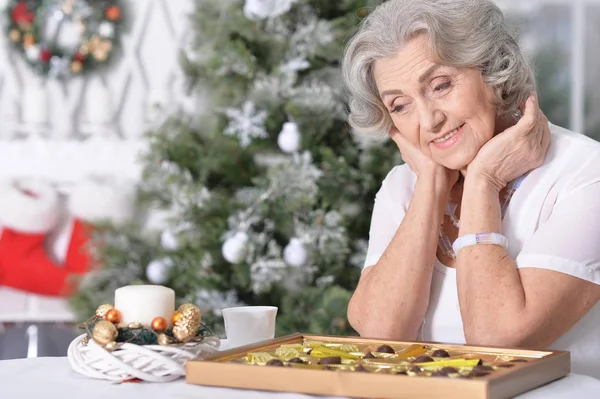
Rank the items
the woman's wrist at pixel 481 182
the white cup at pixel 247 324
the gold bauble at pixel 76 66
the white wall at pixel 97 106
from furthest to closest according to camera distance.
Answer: the white wall at pixel 97 106 → the gold bauble at pixel 76 66 → the woman's wrist at pixel 481 182 → the white cup at pixel 247 324

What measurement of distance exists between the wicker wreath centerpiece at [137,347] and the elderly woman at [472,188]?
0.54 metres

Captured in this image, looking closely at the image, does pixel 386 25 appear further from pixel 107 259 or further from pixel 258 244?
pixel 107 259

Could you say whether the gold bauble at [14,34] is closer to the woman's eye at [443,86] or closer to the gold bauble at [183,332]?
the woman's eye at [443,86]

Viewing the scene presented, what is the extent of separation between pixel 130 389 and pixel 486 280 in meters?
0.66

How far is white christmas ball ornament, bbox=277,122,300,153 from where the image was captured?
329 centimetres

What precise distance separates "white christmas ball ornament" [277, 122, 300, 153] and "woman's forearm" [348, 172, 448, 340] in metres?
1.48

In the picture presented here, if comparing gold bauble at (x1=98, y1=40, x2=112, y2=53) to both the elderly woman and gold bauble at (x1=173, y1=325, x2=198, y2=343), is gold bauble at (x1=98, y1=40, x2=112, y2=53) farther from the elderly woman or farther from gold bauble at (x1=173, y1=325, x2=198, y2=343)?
gold bauble at (x1=173, y1=325, x2=198, y2=343)

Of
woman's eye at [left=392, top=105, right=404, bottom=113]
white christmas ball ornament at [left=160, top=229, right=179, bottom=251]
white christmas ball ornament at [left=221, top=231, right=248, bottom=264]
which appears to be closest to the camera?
woman's eye at [left=392, top=105, right=404, bottom=113]

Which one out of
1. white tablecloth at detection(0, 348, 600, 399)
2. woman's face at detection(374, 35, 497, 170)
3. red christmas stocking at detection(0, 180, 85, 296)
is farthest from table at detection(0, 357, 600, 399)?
red christmas stocking at detection(0, 180, 85, 296)

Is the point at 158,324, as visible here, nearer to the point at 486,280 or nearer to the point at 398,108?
the point at 486,280

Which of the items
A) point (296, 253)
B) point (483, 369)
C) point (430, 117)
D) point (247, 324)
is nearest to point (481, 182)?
point (430, 117)

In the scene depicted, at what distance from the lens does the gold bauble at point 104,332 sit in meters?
1.26

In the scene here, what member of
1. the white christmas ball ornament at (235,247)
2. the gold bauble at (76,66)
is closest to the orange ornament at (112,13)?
the gold bauble at (76,66)

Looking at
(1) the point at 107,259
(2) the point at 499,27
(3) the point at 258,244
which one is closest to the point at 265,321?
(2) the point at 499,27
